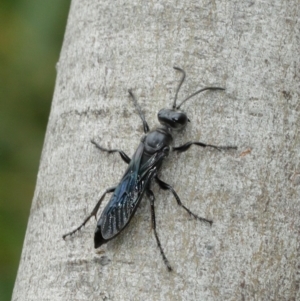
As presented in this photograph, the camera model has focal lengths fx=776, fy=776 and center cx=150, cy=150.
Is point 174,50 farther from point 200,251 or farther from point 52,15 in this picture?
point 52,15

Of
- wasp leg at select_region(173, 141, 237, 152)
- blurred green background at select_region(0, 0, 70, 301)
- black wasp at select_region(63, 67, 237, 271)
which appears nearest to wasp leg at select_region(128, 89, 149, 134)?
black wasp at select_region(63, 67, 237, 271)

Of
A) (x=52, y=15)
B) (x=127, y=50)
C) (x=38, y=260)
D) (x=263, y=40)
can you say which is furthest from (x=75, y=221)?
(x=52, y=15)

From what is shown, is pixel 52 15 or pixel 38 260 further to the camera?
pixel 52 15

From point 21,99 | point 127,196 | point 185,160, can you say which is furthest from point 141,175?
point 21,99

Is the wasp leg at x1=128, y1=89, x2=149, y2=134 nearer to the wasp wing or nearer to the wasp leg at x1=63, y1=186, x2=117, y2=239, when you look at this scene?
the wasp wing

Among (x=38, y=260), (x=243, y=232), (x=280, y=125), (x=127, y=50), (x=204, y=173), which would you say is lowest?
(x=38, y=260)

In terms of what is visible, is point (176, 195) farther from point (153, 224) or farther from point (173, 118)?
point (173, 118)
